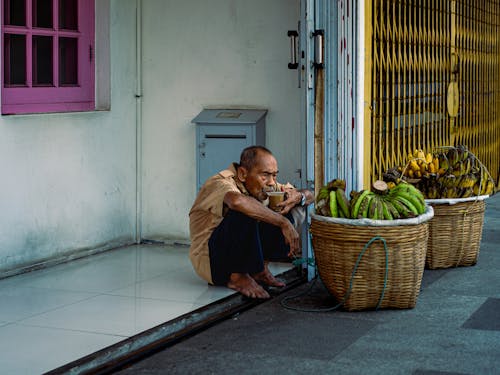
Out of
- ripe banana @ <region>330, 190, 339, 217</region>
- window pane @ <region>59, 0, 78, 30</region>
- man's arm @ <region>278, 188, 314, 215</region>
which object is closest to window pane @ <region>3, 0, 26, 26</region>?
window pane @ <region>59, 0, 78, 30</region>

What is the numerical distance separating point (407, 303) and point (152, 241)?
298 centimetres

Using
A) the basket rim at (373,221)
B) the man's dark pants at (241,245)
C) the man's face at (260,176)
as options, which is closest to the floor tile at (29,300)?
the man's dark pants at (241,245)

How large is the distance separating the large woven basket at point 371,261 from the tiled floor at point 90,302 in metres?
0.81

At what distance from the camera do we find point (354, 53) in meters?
7.48

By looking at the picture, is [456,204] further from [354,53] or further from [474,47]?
[474,47]

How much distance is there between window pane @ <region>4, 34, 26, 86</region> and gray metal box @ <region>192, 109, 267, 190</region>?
1479 millimetres

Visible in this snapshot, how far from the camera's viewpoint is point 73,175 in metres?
7.91

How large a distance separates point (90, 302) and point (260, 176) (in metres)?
1.38

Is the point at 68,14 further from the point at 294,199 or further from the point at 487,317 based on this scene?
the point at 487,317

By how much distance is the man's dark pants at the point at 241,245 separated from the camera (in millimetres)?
6512

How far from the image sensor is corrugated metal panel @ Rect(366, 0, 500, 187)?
850 centimetres

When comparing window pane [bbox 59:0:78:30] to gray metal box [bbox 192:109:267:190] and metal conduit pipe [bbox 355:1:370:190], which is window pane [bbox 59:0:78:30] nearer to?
gray metal box [bbox 192:109:267:190]

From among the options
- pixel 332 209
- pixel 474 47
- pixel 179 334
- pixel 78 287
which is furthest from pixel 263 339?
pixel 474 47

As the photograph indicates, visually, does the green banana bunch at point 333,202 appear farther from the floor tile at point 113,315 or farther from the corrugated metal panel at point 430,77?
the corrugated metal panel at point 430,77
